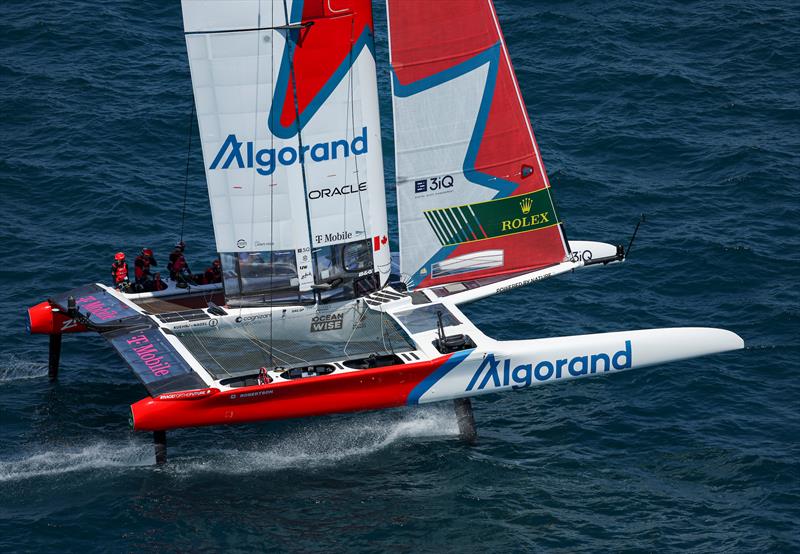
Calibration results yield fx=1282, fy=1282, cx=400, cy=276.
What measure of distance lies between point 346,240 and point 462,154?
3.78 m

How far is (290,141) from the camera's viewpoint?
3200 centimetres

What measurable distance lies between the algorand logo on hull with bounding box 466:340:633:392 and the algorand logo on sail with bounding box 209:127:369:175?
21.3 feet

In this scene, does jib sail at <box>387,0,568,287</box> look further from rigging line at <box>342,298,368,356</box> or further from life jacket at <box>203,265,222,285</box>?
life jacket at <box>203,265,222,285</box>

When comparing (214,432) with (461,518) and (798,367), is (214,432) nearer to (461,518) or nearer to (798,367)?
(461,518)

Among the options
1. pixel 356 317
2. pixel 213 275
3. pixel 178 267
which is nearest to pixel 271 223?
pixel 356 317

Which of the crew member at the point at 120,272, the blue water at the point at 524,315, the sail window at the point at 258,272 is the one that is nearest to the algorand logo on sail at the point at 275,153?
the sail window at the point at 258,272

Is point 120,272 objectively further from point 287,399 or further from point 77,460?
point 287,399

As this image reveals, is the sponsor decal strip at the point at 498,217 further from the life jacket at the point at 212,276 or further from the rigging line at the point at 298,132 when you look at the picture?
the life jacket at the point at 212,276

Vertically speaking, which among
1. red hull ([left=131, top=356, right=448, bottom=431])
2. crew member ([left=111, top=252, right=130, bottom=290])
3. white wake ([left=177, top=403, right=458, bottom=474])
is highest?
crew member ([left=111, top=252, right=130, bottom=290])

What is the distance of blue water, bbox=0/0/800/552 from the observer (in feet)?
93.4

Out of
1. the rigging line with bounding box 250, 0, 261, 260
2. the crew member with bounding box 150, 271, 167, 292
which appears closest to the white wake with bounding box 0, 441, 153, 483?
the crew member with bounding box 150, 271, 167, 292

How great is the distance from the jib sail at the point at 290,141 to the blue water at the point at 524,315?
4359 mm

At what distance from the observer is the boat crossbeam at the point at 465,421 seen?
31672mm

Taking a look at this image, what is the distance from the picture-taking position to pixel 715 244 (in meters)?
39.2
